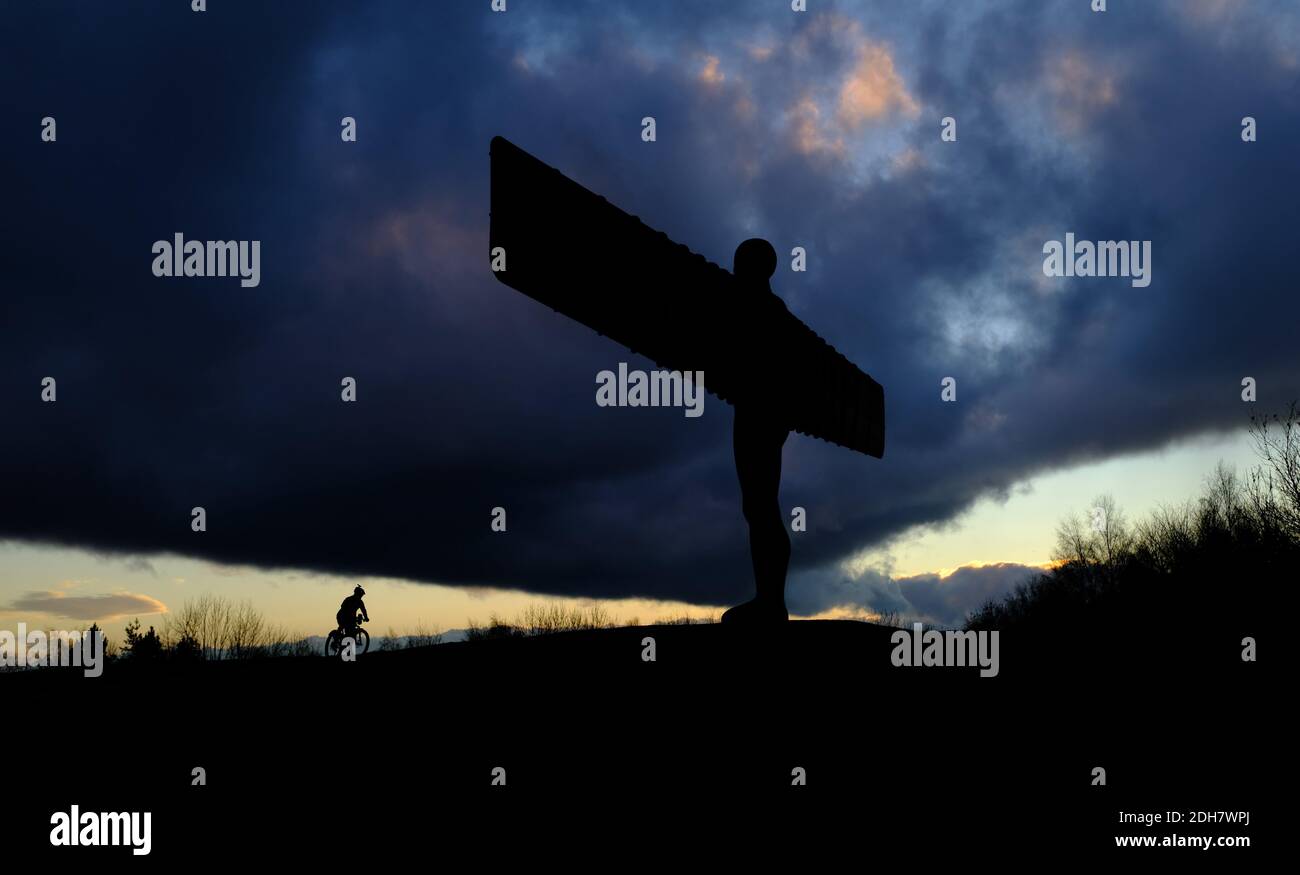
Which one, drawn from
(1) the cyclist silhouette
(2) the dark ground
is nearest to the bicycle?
(1) the cyclist silhouette

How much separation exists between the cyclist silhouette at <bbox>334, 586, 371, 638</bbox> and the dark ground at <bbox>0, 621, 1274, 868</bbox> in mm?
10340

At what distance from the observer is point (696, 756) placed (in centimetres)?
495

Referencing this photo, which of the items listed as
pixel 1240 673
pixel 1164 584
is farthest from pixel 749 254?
pixel 1164 584

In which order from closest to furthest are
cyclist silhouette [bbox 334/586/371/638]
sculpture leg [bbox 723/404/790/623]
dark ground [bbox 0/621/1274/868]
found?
dark ground [bbox 0/621/1274/868], sculpture leg [bbox 723/404/790/623], cyclist silhouette [bbox 334/586/371/638]

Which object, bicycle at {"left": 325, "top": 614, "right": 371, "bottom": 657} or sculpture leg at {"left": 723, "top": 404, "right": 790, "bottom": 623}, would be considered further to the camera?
bicycle at {"left": 325, "top": 614, "right": 371, "bottom": 657}

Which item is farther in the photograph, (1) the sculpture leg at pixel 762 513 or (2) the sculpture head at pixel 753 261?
(2) the sculpture head at pixel 753 261

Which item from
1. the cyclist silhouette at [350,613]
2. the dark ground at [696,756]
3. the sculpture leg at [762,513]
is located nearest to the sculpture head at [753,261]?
the sculpture leg at [762,513]

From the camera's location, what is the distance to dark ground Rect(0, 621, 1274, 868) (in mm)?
4379

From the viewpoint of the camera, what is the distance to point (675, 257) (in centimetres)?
689

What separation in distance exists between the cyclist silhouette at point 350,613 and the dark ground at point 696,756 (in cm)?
1034

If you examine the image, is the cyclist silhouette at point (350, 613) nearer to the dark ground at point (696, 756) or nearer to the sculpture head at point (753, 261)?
the dark ground at point (696, 756)

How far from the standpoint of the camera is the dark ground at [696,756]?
4.38 meters

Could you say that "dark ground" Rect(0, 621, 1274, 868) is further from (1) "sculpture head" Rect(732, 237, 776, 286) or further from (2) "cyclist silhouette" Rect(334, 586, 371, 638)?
(2) "cyclist silhouette" Rect(334, 586, 371, 638)

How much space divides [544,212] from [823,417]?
444cm
